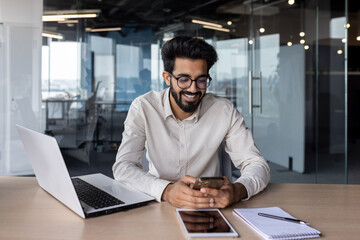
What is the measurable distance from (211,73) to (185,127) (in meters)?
3.55

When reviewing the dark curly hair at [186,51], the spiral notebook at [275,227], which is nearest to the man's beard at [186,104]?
the dark curly hair at [186,51]

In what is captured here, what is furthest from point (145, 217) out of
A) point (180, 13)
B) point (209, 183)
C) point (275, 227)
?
point (180, 13)

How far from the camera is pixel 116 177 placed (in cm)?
172

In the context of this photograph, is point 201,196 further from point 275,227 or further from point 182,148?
point 182,148

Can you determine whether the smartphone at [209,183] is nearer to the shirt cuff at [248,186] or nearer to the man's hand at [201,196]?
→ the man's hand at [201,196]

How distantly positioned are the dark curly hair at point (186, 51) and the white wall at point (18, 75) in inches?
122

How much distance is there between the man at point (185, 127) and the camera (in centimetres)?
185

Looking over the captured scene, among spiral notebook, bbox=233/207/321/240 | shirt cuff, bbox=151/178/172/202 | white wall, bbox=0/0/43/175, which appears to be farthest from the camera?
white wall, bbox=0/0/43/175

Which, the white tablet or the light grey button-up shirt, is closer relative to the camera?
the white tablet

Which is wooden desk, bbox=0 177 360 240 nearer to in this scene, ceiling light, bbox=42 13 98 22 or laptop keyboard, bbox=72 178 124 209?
laptop keyboard, bbox=72 178 124 209

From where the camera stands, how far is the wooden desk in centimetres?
112

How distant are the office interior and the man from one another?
105 inches

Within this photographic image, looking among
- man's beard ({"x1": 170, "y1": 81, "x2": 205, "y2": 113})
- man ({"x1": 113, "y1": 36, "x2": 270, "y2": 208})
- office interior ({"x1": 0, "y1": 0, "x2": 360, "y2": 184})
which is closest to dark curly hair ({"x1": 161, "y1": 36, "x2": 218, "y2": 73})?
man ({"x1": 113, "y1": 36, "x2": 270, "y2": 208})

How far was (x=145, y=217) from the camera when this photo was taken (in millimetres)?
1267
